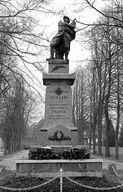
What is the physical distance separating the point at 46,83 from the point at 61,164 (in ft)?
13.3

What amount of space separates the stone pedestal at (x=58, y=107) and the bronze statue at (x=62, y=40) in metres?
0.50

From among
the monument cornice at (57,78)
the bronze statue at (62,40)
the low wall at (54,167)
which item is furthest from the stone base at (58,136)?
the bronze statue at (62,40)

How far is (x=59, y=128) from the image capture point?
10.4 m

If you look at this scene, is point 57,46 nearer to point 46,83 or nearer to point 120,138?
point 46,83

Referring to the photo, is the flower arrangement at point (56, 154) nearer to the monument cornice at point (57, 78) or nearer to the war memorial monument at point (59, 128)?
the war memorial monument at point (59, 128)

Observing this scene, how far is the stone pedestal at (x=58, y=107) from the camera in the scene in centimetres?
1029

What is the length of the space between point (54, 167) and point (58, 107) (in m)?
3.24

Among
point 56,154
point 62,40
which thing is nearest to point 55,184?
point 56,154

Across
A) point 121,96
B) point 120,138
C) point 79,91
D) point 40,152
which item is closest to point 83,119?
point 79,91

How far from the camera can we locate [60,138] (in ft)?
33.7

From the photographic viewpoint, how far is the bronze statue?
1150cm

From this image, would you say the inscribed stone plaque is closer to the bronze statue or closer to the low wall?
the bronze statue

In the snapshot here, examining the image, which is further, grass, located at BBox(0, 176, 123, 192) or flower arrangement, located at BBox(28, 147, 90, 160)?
flower arrangement, located at BBox(28, 147, 90, 160)

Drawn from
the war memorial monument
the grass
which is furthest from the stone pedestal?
the grass
